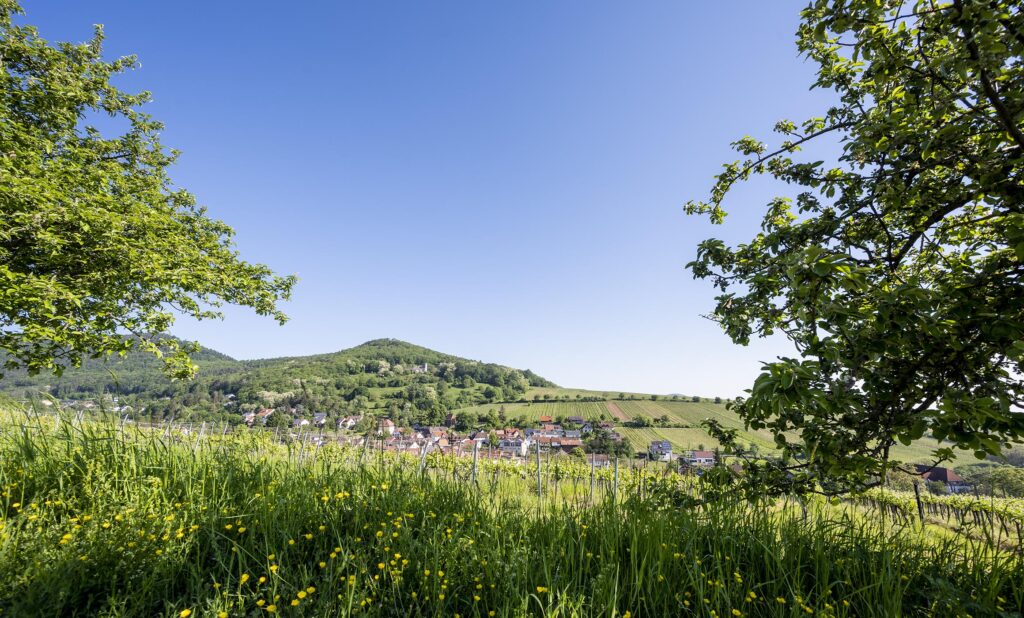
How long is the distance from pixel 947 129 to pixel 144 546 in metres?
6.46

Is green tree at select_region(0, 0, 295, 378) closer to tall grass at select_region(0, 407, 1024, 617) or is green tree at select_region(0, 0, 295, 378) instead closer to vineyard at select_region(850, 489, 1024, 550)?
tall grass at select_region(0, 407, 1024, 617)

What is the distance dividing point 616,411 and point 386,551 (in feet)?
265

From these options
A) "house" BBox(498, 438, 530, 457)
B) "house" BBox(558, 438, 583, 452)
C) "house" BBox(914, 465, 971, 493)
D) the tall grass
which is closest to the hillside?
"house" BBox(498, 438, 530, 457)

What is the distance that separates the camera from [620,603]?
2588mm

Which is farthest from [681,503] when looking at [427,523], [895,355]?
[427,523]

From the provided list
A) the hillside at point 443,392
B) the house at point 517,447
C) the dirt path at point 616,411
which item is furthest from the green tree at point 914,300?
the dirt path at point 616,411

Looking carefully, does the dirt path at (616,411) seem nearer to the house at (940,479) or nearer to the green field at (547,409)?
the green field at (547,409)

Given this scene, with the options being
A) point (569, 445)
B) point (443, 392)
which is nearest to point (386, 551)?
point (569, 445)

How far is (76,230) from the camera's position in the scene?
839 cm

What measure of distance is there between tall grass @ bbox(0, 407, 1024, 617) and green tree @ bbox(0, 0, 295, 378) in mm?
5783

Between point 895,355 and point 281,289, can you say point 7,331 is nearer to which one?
point 281,289

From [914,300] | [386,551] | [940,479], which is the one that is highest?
[914,300]

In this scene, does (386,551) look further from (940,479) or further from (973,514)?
(973,514)

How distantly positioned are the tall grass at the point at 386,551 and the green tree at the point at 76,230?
5.78 metres
